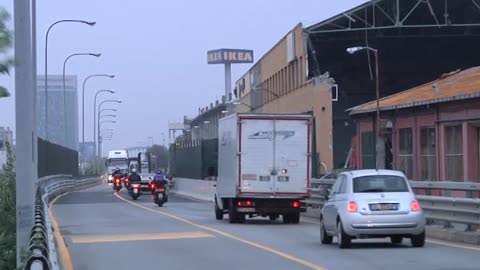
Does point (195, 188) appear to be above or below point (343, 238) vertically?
below

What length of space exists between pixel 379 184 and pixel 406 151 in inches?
870

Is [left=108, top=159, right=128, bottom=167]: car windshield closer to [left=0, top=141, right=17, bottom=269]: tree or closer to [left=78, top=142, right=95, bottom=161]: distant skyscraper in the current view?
[left=78, top=142, right=95, bottom=161]: distant skyscraper

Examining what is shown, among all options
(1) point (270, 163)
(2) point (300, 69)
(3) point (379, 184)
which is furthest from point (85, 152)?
(3) point (379, 184)

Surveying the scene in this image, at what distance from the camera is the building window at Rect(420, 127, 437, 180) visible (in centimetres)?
3688

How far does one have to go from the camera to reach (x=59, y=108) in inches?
2285

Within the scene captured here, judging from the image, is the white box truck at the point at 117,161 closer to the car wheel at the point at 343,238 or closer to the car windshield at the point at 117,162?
the car windshield at the point at 117,162

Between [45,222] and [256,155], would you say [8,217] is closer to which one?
[45,222]

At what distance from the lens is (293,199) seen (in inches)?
1073

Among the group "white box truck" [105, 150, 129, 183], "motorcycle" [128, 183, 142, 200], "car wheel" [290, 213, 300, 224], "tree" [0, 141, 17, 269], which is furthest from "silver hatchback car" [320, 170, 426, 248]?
"white box truck" [105, 150, 129, 183]

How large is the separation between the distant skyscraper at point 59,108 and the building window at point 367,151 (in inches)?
721

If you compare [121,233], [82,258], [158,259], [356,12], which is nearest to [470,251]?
[158,259]

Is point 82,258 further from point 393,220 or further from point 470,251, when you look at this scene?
point 470,251

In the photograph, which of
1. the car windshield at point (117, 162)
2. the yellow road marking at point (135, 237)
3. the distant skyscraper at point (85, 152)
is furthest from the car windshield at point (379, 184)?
the distant skyscraper at point (85, 152)

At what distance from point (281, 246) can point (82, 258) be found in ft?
14.8
